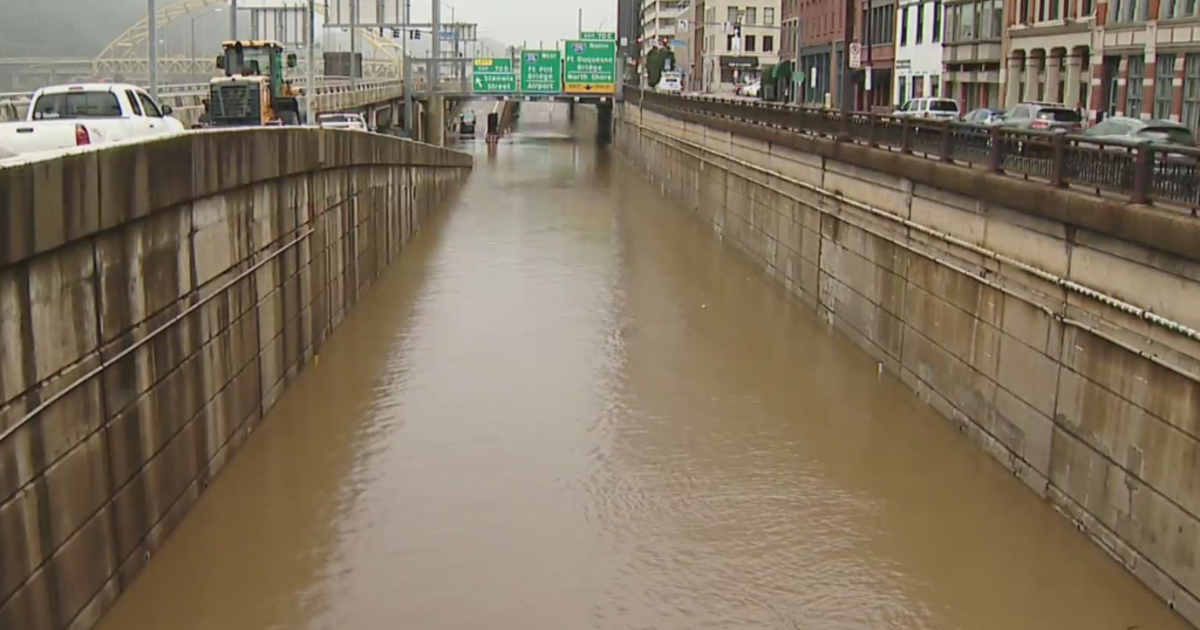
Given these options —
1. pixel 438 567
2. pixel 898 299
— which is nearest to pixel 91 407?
pixel 438 567

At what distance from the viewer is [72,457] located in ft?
34.6

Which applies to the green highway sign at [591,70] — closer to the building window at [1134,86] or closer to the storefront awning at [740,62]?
the building window at [1134,86]

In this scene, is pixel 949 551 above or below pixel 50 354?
below

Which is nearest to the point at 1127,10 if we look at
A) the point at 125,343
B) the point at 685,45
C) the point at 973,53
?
the point at 973,53

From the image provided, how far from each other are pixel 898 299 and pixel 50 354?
14965 mm

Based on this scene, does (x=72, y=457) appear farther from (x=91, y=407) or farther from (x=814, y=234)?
(x=814, y=234)

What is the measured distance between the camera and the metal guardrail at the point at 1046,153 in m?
13.5

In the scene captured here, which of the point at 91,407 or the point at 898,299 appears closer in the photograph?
the point at 91,407

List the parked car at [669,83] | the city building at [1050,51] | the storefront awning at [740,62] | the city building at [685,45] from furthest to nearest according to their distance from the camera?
the city building at [685,45] < the storefront awning at [740,62] < the parked car at [669,83] < the city building at [1050,51]

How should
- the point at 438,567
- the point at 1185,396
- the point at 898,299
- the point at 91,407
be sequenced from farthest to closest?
the point at 898,299 < the point at 438,567 < the point at 1185,396 < the point at 91,407

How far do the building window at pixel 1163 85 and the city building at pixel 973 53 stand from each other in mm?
14194

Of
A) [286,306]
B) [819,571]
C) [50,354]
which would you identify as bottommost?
[819,571]

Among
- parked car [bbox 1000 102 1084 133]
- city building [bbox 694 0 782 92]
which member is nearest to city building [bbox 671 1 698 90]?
city building [bbox 694 0 782 92]

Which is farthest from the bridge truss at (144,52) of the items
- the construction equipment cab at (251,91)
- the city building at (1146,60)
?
the city building at (1146,60)
